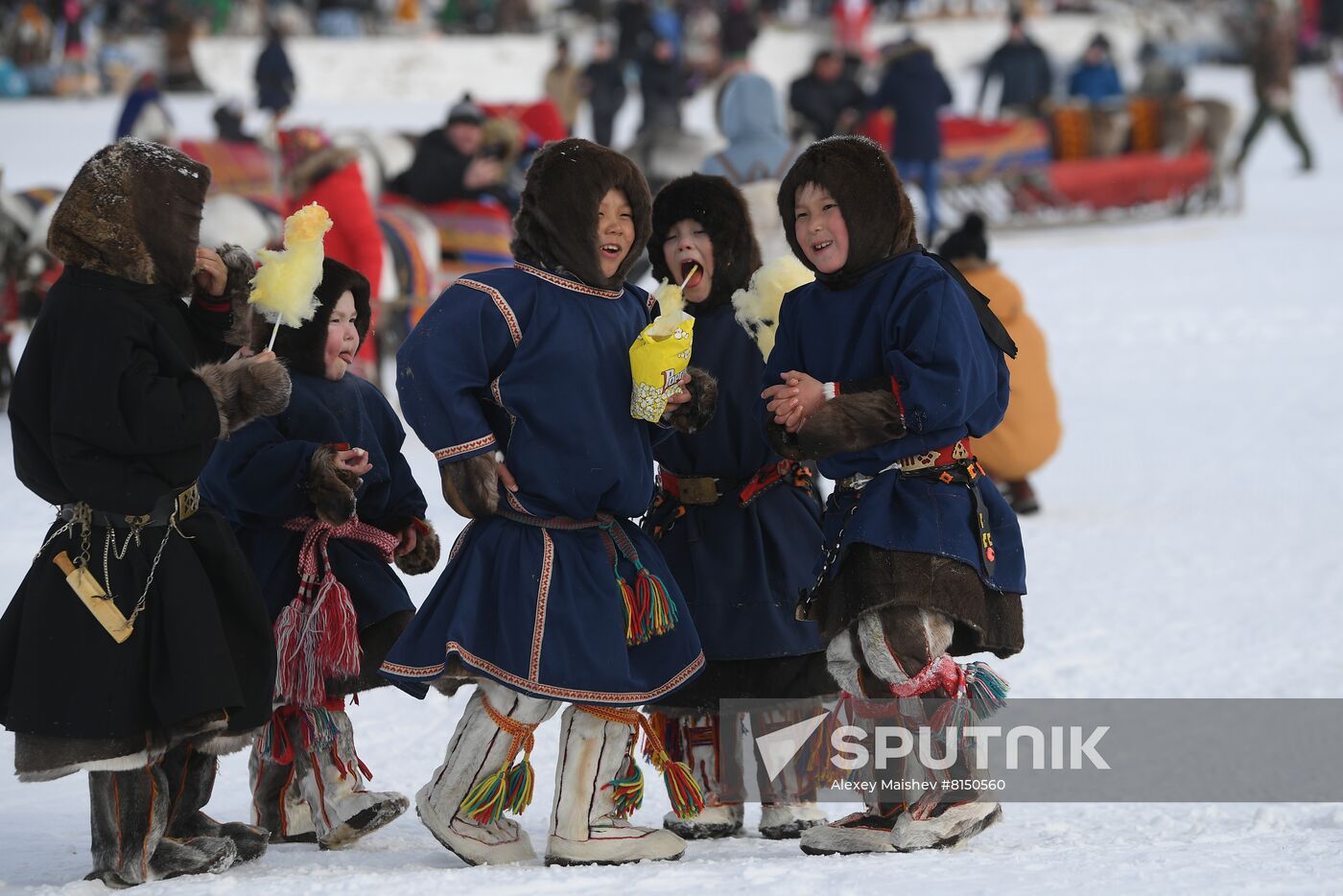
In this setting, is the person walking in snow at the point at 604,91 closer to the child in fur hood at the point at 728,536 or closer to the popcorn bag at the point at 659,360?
the child in fur hood at the point at 728,536

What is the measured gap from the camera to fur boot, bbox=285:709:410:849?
12.2 feet

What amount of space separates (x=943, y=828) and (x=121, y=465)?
169 cm

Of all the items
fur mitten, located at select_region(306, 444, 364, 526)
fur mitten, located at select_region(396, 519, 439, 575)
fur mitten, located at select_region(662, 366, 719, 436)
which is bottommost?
fur mitten, located at select_region(396, 519, 439, 575)

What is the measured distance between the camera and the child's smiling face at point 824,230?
3.55 meters

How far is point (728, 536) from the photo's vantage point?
392 centimetres

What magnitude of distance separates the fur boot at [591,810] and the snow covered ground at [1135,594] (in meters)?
0.14

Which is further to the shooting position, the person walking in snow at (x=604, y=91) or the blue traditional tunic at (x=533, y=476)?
the person walking in snow at (x=604, y=91)

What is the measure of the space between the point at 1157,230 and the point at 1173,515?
8.99 metres

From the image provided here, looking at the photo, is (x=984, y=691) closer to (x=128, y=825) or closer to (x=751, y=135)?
(x=128, y=825)

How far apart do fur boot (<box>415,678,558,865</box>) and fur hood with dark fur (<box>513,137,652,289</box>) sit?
826mm

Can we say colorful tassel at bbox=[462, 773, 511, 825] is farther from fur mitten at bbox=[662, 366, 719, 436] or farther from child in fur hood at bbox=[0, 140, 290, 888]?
fur mitten at bbox=[662, 366, 719, 436]

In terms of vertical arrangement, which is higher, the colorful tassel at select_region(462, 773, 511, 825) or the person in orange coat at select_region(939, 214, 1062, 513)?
the person in orange coat at select_region(939, 214, 1062, 513)

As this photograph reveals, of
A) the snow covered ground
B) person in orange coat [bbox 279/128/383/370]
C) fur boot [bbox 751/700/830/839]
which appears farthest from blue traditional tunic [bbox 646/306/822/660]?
person in orange coat [bbox 279/128/383/370]

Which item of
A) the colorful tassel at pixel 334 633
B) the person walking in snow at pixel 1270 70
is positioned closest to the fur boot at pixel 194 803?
the colorful tassel at pixel 334 633
